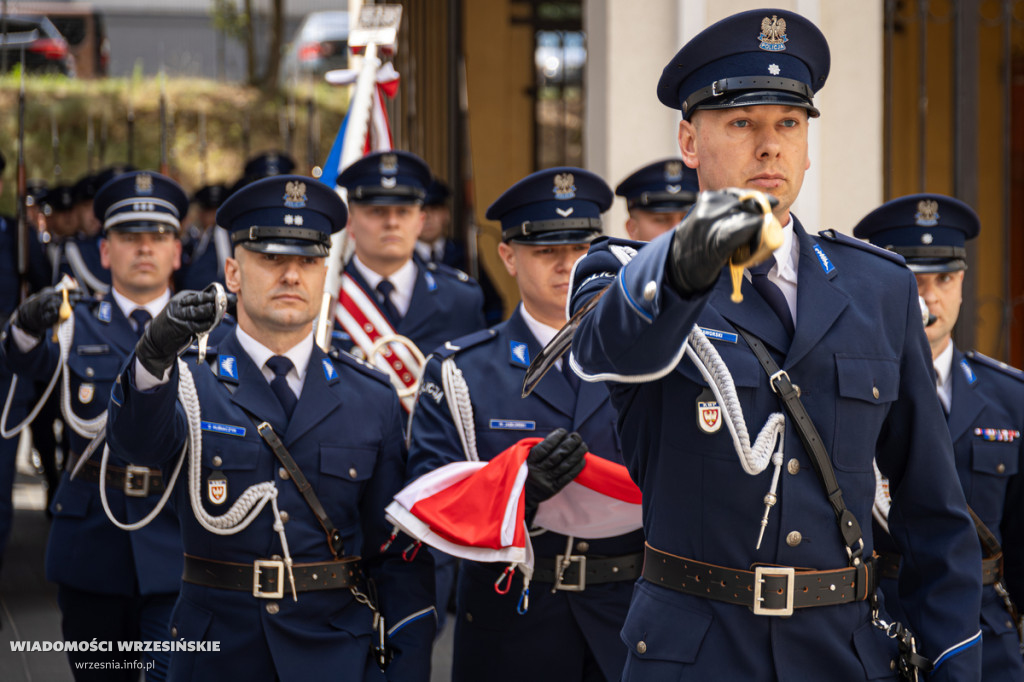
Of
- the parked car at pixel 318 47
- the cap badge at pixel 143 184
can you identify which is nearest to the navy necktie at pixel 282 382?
the cap badge at pixel 143 184

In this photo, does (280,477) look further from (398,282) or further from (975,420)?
(398,282)

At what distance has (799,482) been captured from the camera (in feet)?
7.60

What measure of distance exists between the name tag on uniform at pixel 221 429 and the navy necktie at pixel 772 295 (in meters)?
1.57

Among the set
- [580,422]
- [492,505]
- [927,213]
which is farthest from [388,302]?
[927,213]

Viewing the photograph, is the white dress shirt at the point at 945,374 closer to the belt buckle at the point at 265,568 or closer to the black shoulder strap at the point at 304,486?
the black shoulder strap at the point at 304,486

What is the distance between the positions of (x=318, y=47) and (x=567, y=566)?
14183 mm

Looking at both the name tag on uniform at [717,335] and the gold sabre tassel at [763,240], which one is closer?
the gold sabre tassel at [763,240]

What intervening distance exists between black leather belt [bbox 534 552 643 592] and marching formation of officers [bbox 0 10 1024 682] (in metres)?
0.01

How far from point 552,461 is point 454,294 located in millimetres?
2524

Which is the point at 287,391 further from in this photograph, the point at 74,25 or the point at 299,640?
the point at 74,25

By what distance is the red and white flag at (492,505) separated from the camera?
329cm

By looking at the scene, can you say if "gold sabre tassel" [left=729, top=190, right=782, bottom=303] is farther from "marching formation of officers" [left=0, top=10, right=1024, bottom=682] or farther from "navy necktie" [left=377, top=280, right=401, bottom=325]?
"navy necktie" [left=377, top=280, right=401, bottom=325]

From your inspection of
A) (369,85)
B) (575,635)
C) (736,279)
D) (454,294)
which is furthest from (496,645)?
(369,85)

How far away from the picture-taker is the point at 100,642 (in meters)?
4.36
